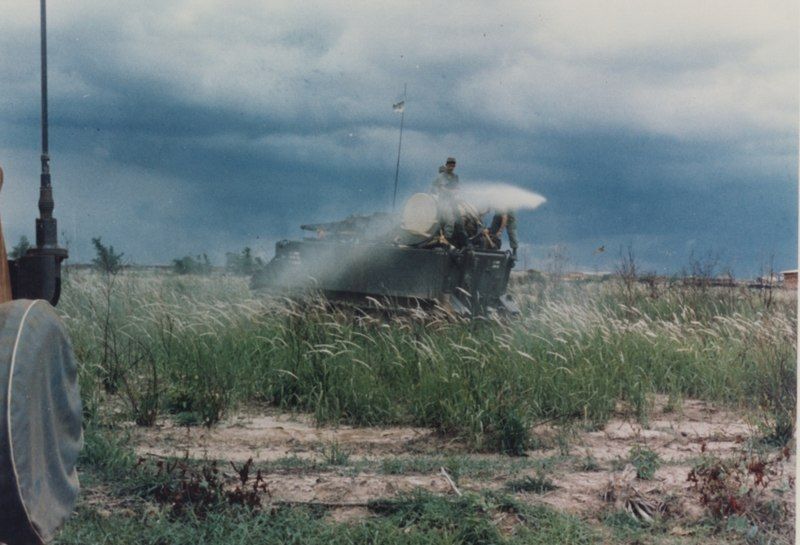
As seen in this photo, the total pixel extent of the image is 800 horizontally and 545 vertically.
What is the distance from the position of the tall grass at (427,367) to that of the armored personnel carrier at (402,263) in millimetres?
560

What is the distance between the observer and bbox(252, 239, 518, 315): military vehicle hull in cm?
1120

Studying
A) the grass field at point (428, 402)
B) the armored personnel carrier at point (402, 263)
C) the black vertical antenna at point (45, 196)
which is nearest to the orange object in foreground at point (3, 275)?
the black vertical antenna at point (45, 196)

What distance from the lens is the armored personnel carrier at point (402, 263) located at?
11.2 m

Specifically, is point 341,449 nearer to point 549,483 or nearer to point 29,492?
point 549,483

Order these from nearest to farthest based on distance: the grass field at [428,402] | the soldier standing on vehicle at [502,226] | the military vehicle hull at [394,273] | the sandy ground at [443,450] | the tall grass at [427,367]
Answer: the grass field at [428,402] → the sandy ground at [443,450] → the tall grass at [427,367] → the military vehicle hull at [394,273] → the soldier standing on vehicle at [502,226]

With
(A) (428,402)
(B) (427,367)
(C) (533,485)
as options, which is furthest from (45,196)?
(B) (427,367)

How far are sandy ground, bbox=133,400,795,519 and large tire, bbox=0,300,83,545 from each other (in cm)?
212

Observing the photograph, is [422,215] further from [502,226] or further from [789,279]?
[789,279]

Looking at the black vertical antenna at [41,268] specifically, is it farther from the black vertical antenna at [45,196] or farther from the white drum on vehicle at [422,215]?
the white drum on vehicle at [422,215]

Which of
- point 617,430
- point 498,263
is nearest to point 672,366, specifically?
point 617,430

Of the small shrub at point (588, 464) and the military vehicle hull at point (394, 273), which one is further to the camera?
the military vehicle hull at point (394, 273)

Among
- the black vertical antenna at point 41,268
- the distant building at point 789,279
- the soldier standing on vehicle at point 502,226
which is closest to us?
the black vertical antenna at point 41,268

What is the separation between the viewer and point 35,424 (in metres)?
2.48

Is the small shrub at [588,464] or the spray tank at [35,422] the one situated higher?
the spray tank at [35,422]
